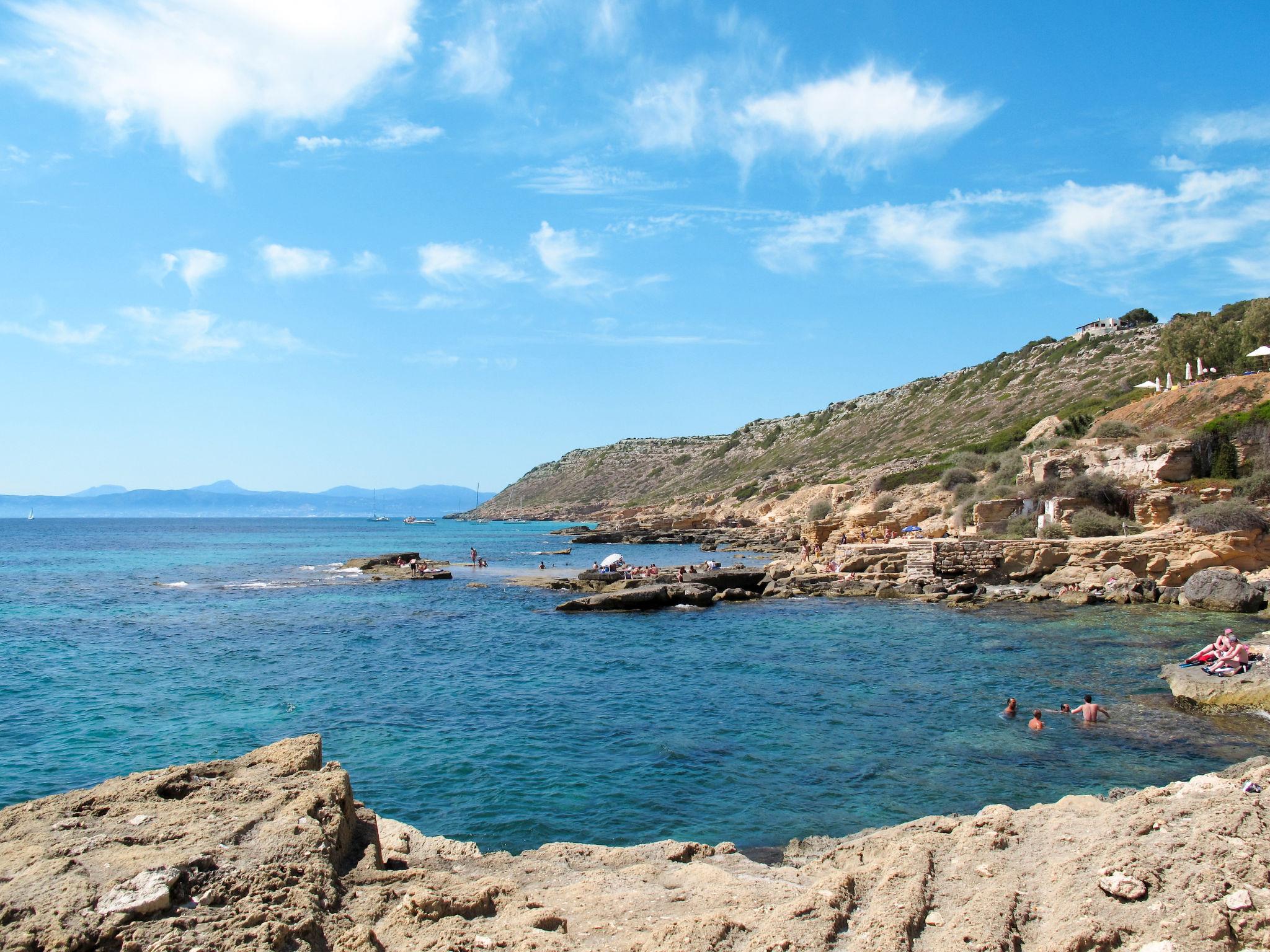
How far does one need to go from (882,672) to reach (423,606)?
18821mm

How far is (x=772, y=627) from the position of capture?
23344 mm

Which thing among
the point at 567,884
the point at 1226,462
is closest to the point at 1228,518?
the point at 1226,462

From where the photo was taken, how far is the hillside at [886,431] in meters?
65.4

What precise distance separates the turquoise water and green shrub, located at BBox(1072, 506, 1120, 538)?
692cm

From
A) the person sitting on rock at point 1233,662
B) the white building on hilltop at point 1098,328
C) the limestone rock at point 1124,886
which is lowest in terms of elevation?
the person sitting on rock at point 1233,662

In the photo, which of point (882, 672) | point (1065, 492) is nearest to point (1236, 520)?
point (1065, 492)

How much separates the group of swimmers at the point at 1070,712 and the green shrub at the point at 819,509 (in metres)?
46.0

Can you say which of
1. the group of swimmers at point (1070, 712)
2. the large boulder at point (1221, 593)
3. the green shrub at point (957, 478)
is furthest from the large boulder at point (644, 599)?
the green shrub at point (957, 478)

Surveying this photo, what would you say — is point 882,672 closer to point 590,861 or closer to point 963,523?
point 590,861

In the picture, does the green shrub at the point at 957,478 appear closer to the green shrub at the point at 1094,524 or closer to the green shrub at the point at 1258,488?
the green shrub at the point at 1094,524

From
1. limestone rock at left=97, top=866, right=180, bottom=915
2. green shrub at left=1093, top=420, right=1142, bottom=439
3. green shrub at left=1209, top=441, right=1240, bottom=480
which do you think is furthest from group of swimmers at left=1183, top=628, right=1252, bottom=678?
green shrub at left=1093, top=420, right=1142, bottom=439

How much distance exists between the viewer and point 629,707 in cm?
1440

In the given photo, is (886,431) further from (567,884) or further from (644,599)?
(567,884)

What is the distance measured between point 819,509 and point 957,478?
1515 centimetres
